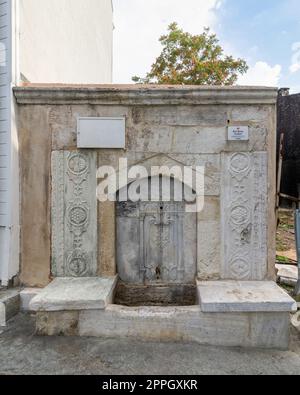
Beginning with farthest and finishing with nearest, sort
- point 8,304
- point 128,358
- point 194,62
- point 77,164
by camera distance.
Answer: point 194,62 < point 77,164 < point 8,304 < point 128,358

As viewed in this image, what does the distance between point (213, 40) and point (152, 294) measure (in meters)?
14.0

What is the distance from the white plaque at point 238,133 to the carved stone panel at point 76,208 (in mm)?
1643

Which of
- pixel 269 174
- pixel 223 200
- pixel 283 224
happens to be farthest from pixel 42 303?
pixel 283 224

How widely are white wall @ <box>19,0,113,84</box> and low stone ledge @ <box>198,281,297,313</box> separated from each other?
11.8ft

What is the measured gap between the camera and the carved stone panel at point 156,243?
11.2 feet

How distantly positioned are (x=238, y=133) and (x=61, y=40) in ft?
14.6

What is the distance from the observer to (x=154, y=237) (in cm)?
345

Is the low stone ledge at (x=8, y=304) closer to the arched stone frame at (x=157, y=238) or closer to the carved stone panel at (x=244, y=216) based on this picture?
the arched stone frame at (x=157, y=238)

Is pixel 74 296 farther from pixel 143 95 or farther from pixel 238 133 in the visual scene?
pixel 238 133

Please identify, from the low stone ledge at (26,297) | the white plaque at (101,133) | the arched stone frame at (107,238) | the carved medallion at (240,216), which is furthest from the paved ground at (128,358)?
the white plaque at (101,133)

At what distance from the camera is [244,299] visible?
2734 mm

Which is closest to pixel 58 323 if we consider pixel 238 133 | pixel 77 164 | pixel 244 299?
pixel 77 164
